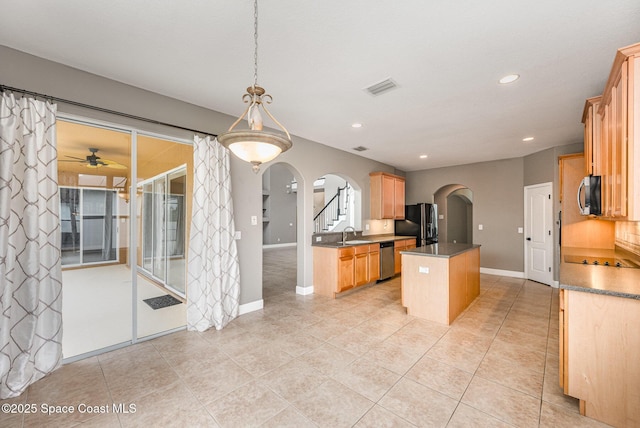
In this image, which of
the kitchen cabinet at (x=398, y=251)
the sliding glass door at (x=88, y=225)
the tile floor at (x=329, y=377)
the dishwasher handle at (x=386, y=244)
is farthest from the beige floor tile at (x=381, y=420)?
the kitchen cabinet at (x=398, y=251)

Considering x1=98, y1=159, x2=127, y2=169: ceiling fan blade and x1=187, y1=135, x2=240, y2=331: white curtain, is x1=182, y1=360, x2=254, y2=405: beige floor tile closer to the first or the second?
x1=187, y1=135, x2=240, y2=331: white curtain

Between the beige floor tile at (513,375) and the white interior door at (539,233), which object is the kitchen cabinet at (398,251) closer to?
the white interior door at (539,233)

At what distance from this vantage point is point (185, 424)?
1.82 m

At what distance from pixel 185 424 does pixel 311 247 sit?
3.37 meters

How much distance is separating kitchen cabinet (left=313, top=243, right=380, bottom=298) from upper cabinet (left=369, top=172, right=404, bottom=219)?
135cm

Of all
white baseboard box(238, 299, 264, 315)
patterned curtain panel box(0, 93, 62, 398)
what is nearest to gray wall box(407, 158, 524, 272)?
white baseboard box(238, 299, 264, 315)

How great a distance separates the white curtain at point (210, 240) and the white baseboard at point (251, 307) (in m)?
0.33

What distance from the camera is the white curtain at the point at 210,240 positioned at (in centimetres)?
330

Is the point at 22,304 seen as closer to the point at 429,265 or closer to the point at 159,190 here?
the point at 159,190

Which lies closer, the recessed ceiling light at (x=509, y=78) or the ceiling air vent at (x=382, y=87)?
the recessed ceiling light at (x=509, y=78)

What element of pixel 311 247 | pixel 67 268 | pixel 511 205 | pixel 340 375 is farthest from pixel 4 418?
pixel 511 205

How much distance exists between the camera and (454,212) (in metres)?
9.97

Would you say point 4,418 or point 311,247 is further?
point 311,247

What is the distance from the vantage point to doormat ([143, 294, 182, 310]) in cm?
398
